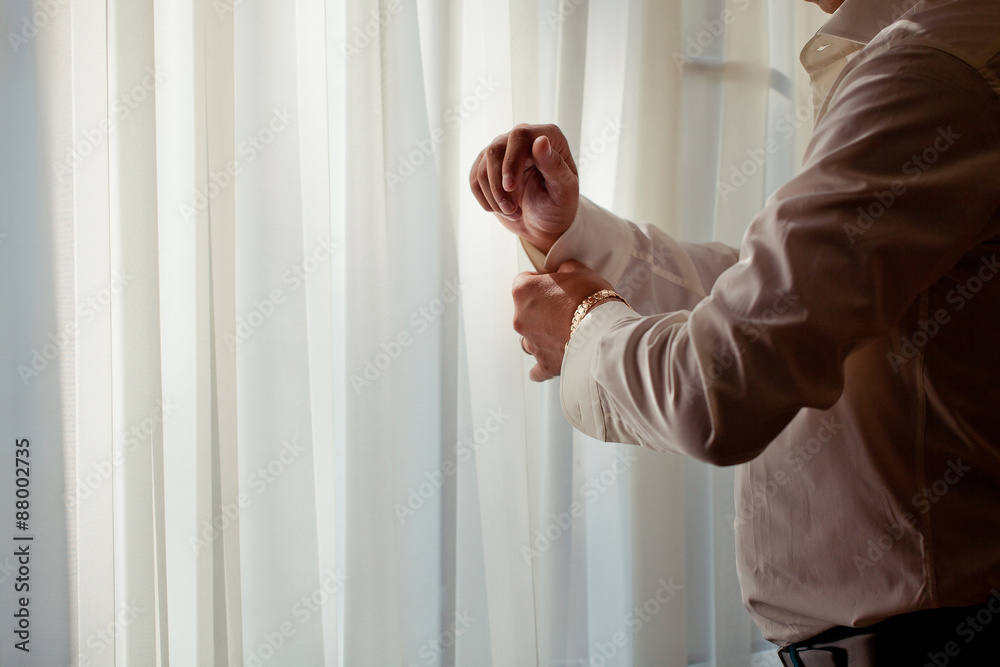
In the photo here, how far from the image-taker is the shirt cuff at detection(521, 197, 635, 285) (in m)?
0.96

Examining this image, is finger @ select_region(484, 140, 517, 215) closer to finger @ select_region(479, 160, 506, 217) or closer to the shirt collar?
finger @ select_region(479, 160, 506, 217)

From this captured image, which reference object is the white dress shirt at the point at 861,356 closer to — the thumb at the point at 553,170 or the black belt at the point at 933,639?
the black belt at the point at 933,639

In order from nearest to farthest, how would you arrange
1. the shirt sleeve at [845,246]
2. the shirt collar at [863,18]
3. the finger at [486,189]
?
the shirt sleeve at [845,246], the shirt collar at [863,18], the finger at [486,189]

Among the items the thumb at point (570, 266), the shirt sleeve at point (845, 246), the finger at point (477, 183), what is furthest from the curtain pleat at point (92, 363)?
the shirt sleeve at point (845, 246)

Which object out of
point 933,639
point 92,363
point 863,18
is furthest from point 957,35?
point 92,363

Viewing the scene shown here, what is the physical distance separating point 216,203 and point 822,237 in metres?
0.84

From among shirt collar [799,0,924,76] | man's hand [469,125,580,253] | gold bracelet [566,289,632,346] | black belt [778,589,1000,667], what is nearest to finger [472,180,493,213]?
man's hand [469,125,580,253]

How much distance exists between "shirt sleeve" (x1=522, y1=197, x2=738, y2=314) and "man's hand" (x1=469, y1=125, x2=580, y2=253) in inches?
1.0

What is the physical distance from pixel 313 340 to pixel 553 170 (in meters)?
0.48

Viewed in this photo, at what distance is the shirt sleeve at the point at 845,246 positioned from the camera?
1.82ft

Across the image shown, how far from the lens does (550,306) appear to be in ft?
2.80

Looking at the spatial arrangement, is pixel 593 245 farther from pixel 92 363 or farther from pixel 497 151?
pixel 92 363

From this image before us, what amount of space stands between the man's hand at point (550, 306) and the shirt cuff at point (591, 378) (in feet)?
0.15

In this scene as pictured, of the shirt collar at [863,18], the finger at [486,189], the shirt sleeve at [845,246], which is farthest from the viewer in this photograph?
the finger at [486,189]
